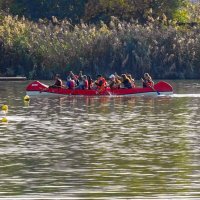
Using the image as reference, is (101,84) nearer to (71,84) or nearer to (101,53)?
(71,84)

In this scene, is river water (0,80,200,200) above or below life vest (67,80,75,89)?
below

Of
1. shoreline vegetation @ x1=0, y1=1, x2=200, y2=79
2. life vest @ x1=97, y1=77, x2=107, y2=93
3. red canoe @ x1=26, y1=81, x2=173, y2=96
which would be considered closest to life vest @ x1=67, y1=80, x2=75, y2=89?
red canoe @ x1=26, y1=81, x2=173, y2=96

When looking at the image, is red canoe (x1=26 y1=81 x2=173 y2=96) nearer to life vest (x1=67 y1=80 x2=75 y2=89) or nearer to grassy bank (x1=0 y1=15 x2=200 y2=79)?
life vest (x1=67 y1=80 x2=75 y2=89)

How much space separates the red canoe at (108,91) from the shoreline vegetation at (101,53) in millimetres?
16466

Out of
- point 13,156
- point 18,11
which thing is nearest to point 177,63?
point 18,11

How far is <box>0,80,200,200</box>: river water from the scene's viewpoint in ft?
72.9

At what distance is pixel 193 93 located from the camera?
59438 millimetres

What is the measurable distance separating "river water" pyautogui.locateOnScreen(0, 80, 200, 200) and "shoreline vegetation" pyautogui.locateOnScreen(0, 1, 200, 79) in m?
24.0

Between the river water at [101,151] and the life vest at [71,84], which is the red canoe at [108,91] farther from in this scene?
the river water at [101,151]

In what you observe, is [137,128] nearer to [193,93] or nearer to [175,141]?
[175,141]

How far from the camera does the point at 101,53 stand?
246ft

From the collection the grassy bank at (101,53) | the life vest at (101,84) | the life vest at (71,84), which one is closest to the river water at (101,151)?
the life vest at (101,84)

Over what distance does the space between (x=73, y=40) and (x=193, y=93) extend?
1837 cm

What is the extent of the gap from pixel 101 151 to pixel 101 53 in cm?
4603
